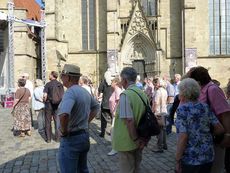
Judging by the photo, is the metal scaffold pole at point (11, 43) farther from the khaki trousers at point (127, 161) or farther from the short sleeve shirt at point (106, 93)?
the khaki trousers at point (127, 161)

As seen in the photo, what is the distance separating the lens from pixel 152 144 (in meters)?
6.25

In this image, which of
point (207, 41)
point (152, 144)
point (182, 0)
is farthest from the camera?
point (207, 41)

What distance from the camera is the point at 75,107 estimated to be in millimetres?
2596

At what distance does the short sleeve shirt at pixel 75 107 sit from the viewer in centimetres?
247

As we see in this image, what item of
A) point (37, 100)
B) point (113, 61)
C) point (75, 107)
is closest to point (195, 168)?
point (75, 107)

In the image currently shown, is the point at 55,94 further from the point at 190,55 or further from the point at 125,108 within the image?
the point at 190,55

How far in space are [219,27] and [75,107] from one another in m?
23.3

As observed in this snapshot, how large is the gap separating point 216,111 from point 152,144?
3788mm

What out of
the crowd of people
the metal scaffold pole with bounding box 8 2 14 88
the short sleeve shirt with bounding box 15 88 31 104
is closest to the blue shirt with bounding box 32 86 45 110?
the short sleeve shirt with bounding box 15 88 31 104

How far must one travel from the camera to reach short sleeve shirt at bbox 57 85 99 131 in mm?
2475

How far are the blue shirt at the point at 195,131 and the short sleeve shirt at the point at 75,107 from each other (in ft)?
3.42

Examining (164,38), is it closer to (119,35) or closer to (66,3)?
(119,35)

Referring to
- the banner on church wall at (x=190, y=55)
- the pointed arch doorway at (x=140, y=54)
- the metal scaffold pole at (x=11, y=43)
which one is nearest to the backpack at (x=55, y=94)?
the metal scaffold pole at (x=11, y=43)

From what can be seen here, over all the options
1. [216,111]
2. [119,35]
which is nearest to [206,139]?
[216,111]
